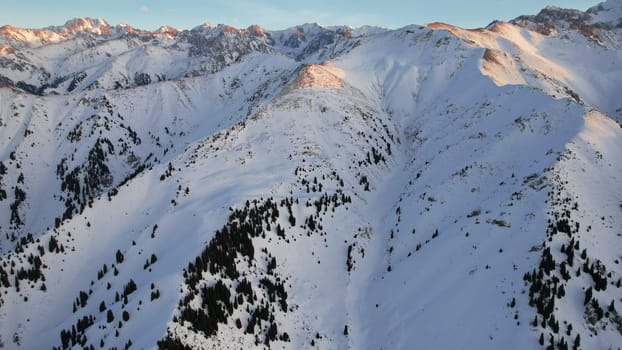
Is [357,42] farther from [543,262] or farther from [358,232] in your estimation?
[543,262]

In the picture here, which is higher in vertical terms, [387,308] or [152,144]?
[152,144]

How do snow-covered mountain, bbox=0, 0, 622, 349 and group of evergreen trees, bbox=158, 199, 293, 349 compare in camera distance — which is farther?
group of evergreen trees, bbox=158, 199, 293, 349

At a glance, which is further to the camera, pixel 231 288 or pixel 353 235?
pixel 353 235

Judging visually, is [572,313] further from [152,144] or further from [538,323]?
[152,144]

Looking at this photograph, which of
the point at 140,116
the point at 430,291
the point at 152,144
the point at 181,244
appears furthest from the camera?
the point at 140,116

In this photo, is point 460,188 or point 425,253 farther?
point 460,188

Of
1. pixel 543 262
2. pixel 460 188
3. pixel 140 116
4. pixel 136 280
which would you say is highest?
pixel 140 116

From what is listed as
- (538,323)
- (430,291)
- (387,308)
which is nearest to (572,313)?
(538,323)

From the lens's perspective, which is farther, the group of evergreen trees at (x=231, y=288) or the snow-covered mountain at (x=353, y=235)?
the group of evergreen trees at (x=231, y=288)

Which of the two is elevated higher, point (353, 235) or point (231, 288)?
point (231, 288)

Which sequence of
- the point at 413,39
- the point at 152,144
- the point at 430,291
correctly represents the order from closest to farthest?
the point at 430,291 → the point at 413,39 → the point at 152,144
